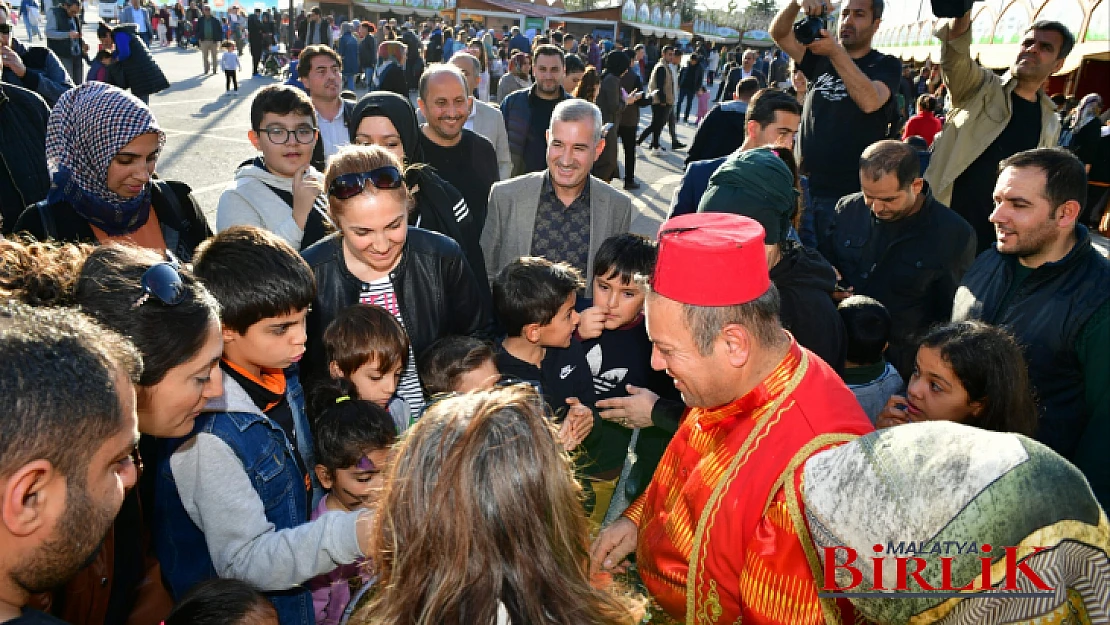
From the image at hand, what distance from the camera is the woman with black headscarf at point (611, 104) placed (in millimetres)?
7973

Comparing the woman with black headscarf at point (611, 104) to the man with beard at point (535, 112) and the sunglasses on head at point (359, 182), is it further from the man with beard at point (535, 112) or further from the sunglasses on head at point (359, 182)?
the sunglasses on head at point (359, 182)

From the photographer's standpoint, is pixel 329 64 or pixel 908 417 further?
pixel 329 64

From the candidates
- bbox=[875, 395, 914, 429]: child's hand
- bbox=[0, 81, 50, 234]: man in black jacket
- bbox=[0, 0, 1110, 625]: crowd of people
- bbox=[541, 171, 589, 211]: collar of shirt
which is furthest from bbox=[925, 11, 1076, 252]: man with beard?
bbox=[0, 81, 50, 234]: man in black jacket

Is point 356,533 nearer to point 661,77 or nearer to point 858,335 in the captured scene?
point 858,335

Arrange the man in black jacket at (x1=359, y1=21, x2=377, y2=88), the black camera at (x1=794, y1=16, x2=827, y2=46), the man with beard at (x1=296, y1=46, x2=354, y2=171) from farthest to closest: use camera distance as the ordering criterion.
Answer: the man in black jacket at (x1=359, y1=21, x2=377, y2=88) → the man with beard at (x1=296, y1=46, x2=354, y2=171) → the black camera at (x1=794, y1=16, x2=827, y2=46)

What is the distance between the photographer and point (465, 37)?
20125 mm

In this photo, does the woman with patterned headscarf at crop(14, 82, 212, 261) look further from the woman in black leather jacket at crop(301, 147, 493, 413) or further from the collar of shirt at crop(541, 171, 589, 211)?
the collar of shirt at crop(541, 171, 589, 211)

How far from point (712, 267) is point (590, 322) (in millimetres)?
1504

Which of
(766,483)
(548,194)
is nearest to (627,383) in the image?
(548,194)

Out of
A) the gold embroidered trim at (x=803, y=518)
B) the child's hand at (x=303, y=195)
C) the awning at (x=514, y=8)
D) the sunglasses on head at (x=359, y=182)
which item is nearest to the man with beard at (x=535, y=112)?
the child's hand at (x=303, y=195)

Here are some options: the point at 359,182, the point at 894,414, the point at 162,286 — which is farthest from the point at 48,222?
the point at 894,414

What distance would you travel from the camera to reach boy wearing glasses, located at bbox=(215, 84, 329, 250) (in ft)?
11.5

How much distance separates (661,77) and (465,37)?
8593mm

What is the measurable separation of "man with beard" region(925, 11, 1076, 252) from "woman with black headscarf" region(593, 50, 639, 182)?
3.06 metres
